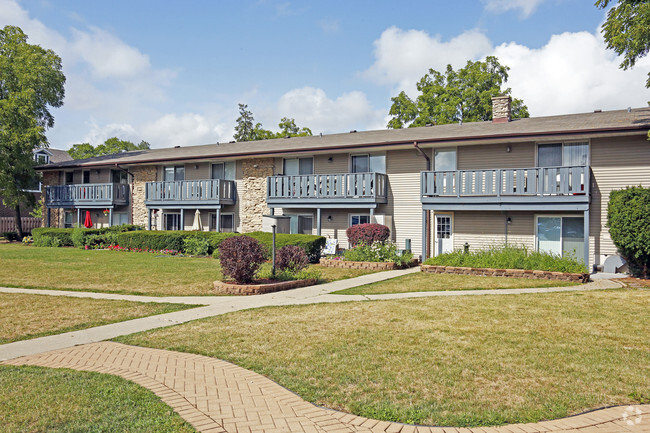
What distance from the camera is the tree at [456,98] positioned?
120 ft

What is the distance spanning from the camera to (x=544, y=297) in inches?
436

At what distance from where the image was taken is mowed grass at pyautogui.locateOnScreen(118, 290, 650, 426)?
495 centimetres

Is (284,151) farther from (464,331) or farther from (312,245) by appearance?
(464,331)

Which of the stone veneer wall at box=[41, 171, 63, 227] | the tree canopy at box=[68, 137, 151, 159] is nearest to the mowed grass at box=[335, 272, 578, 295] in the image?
the stone veneer wall at box=[41, 171, 63, 227]

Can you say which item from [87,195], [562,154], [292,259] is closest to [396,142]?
[562,154]

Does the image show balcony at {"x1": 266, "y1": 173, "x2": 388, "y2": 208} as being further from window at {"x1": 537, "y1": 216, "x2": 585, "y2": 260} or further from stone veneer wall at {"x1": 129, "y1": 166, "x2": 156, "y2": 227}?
stone veneer wall at {"x1": 129, "y1": 166, "x2": 156, "y2": 227}

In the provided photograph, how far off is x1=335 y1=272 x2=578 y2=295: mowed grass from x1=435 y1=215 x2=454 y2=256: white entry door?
5461mm

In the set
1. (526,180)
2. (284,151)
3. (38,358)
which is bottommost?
(38,358)

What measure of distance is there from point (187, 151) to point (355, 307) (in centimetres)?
2258

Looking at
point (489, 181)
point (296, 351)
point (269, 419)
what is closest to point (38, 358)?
point (296, 351)

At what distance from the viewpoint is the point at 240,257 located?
1239 centimetres

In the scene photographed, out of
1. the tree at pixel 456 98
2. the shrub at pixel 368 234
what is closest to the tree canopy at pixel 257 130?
the tree at pixel 456 98

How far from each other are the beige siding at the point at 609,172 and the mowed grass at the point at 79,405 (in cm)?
1695

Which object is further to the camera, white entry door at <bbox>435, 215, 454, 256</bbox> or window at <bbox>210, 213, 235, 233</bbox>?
window at <bbox>210, 213, 235, 233</bbox>
